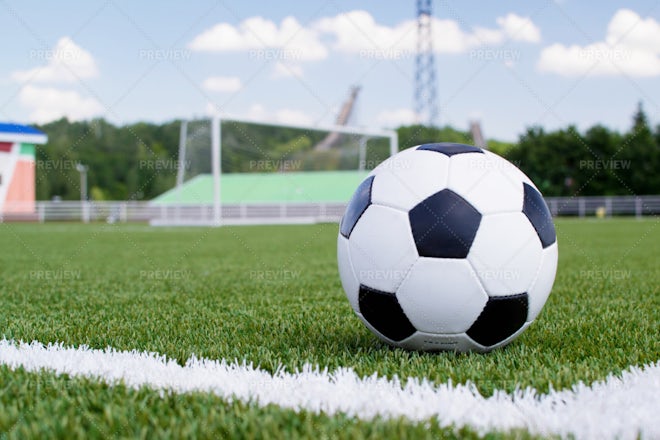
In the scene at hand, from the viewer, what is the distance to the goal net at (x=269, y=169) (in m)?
26.4

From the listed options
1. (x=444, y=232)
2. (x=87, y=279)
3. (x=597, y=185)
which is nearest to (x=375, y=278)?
(x=444, y=232)

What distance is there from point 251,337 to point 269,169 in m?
29.1

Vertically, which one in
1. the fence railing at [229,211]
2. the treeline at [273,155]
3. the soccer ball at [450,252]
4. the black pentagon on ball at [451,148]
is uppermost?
the treeline at [273,155]

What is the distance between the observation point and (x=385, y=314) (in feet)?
8.39

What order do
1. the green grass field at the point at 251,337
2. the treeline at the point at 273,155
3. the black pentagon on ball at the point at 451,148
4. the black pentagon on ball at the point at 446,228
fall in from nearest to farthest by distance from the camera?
the green grass field at the point at 251,337 < the black pentagon on ball at the point at 446,228 < the black pentagon on ball at the point at 451,148 < the treeline at the point at 273,155

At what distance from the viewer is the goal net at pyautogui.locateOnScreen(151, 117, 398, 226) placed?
2638 centimetres

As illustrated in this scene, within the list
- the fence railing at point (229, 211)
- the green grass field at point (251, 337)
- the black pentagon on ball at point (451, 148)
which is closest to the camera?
the green grass field at point (251, 337)

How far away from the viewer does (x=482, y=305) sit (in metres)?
2.46

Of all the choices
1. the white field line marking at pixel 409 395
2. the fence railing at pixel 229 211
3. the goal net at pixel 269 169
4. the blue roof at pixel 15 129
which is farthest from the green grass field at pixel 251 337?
the blue roof at pixel 15 129

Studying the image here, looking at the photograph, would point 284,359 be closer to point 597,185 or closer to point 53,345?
point 53,345

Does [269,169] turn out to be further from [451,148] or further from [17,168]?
[451,148]

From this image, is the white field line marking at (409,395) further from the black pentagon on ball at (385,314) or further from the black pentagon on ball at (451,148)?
the black pentagon on ball at (451,148)

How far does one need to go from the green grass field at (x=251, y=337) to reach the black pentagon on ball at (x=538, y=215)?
49 cm

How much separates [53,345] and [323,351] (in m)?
1.24
